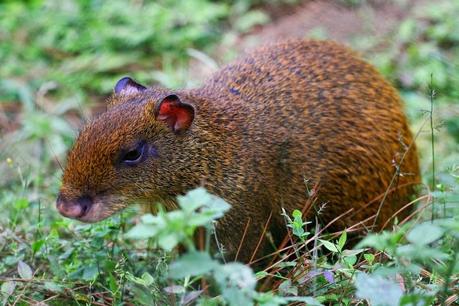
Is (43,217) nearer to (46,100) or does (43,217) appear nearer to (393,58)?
(46,100)

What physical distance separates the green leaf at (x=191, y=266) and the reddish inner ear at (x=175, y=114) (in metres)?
1.79

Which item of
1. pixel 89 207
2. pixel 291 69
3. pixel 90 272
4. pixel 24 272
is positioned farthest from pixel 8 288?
pixel 291 69

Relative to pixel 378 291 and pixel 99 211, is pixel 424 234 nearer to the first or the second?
pixel 378 291

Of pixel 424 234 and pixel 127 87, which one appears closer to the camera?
pixel 424 234

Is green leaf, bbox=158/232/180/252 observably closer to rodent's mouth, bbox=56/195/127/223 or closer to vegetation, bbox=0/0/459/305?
vegetation, bbox=0/0/459/305

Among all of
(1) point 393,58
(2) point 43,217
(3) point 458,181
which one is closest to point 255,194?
(3) point 458,181

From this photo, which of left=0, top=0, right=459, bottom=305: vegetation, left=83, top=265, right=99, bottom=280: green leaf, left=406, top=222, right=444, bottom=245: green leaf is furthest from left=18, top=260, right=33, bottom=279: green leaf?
left=406, top=222, right=444, bottom=245: green leaf

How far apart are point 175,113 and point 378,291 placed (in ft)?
6.36

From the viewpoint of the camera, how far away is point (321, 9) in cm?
955

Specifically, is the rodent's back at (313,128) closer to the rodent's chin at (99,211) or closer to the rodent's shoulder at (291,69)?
the rodent's shoulder at (291,69)

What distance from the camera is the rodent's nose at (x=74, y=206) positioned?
422 centimetres

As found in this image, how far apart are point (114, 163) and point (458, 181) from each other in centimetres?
184

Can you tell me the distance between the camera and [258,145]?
4902 millimetres

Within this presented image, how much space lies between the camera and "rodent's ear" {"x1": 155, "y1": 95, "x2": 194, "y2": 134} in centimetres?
453
